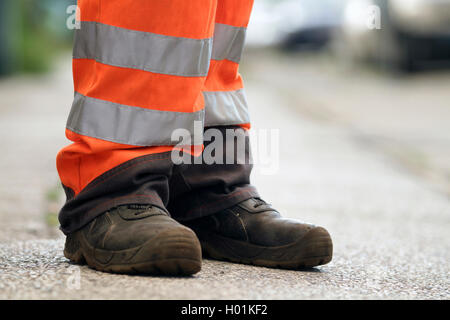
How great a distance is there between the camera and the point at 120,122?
5.02 ft

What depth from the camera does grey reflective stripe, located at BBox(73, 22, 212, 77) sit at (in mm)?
1522

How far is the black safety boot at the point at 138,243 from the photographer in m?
1.45

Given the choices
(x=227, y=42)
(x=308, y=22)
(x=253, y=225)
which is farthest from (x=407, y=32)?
(x=308, y=22)

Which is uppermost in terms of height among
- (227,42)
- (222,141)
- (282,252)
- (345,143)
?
(227,42)

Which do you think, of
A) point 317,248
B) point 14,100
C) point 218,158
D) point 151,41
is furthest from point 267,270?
point 14,100

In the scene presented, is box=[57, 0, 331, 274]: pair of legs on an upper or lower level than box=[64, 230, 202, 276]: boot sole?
upper

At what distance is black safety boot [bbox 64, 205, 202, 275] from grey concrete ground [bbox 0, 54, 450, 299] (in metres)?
0.03

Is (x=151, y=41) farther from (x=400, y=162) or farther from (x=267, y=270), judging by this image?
(x=400, y=162)

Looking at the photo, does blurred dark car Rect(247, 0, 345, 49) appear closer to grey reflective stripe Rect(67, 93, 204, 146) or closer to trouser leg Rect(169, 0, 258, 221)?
trouser leg Rect(169, 0, 258, 221)

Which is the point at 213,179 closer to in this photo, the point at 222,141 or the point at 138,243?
the point at 222,141

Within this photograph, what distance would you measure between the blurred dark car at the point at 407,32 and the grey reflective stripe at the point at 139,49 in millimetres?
6735

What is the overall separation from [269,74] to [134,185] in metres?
10.2

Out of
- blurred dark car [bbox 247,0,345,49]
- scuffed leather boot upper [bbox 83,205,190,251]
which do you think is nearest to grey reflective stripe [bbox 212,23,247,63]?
scuffed leather boot upper [bbox 83,205,190,251]

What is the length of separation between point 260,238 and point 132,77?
1.66 feet
